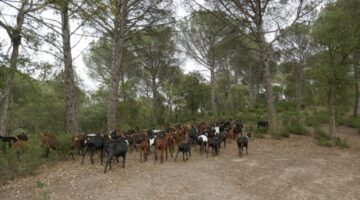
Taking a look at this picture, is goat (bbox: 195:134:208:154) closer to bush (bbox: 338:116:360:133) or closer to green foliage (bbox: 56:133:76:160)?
green foliage (bbox: 56:133:76:160)

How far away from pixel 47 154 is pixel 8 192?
11.1 feet

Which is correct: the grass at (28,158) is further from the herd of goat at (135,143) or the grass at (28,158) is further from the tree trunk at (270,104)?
the tree trunk at (270,104)

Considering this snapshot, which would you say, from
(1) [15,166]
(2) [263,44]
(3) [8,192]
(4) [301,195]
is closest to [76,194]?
(3) [8,192]

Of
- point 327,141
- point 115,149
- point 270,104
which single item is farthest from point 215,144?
point 327,141

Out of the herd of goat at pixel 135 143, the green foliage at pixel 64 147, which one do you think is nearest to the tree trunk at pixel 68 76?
the herd of goat at pixel 135 143

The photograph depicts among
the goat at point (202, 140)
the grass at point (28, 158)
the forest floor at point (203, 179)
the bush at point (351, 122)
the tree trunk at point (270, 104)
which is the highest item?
the tree trunk at point (270, 104)

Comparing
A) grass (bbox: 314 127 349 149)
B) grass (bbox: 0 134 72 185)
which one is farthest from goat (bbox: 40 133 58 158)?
grass (bbox: 314 127 349 149)

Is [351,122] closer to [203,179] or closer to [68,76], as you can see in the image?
[203,179]

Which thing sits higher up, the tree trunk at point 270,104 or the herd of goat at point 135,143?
the tree trunk at point 270,104

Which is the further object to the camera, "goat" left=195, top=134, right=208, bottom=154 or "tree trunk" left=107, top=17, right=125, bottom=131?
"tree trunk" left=107, top=17, right=125, bottom=131

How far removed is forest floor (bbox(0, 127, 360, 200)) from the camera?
8.81 meters

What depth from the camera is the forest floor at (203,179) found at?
8812mm

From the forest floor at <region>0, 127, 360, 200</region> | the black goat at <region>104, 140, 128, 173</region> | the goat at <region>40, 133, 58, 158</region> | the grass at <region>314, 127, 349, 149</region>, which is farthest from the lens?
the grass at <region>314, 127, 349, 149</region>

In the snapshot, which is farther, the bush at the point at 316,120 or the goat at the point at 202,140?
the bush at the point at 316,120
